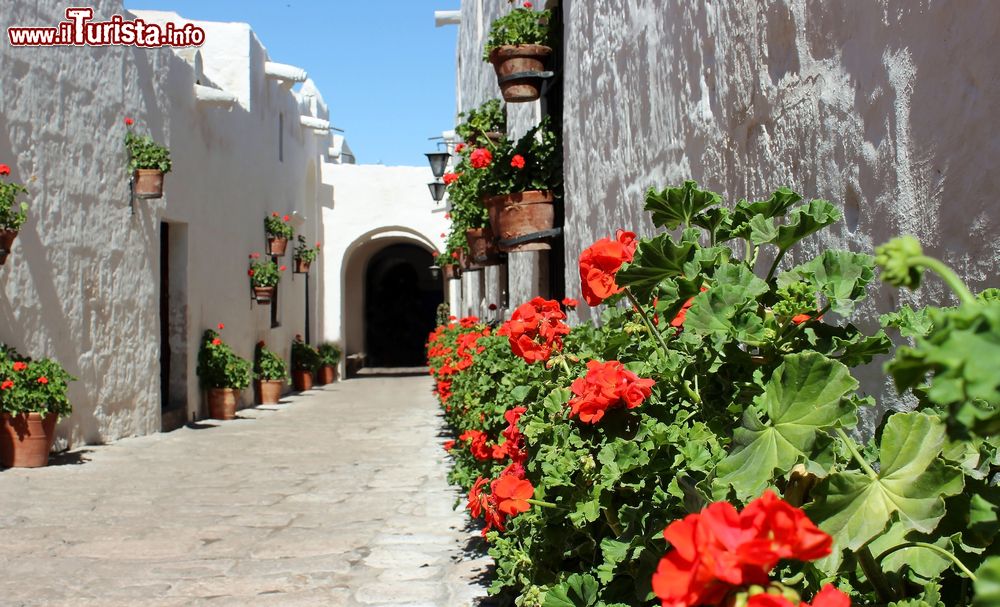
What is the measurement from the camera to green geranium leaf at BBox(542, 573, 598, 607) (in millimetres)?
1880

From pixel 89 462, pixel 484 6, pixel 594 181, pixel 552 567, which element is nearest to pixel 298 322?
pixel 484 6

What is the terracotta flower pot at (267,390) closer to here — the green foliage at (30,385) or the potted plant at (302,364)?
the potted plant at (302,364)

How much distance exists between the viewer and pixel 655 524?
5.74 feet

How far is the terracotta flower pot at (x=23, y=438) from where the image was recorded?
23.2 feet

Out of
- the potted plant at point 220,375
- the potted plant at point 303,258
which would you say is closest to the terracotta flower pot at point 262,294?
the potted plant at point 220,375

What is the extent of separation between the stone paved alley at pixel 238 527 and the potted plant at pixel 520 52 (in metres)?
2.57

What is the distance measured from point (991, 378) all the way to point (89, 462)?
7877mm

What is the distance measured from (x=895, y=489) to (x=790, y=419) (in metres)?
0.16

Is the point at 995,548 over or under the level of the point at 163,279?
under

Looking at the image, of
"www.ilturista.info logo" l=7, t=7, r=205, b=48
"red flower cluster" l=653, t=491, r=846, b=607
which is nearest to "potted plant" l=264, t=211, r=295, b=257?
"www.ilturista.info logo" l=7, t=7, r=205, b=48

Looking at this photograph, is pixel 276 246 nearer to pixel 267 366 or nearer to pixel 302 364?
pixel 267 366

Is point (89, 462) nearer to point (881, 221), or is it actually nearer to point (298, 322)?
point (881, 221)

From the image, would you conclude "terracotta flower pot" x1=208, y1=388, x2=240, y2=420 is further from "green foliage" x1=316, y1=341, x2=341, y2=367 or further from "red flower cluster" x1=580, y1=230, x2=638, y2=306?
"red flower cluster" x1=580, y1=230, x2=638, y2=306

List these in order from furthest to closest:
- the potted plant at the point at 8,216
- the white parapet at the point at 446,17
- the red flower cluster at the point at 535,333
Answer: the white parapet at the point at 446,17, the potted plant at the point at 8,216, the red flower cluster at the point at 535,333
